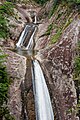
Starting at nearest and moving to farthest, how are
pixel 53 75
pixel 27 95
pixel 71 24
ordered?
pixel 27 95 → pixel 53 75 → pixel 71 24

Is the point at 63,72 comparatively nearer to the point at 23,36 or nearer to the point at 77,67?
the point at 77,67

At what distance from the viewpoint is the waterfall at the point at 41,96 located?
47.4 feet

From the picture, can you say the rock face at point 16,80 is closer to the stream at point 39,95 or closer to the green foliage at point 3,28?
the stream at point 39,95

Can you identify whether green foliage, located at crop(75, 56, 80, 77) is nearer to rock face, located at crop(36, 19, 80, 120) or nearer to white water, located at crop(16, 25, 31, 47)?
rock face, located at crop(36, 19, 80, 120)

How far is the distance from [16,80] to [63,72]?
2.88 metres

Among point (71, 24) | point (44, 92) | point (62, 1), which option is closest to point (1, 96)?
point (44, 92)

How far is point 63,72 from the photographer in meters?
16.0

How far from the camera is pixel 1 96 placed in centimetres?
1386

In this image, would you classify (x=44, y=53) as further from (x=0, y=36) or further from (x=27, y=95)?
(x=0, y=36)

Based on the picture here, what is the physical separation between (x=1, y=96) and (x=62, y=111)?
3.49 meters

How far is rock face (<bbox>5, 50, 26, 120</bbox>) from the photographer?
14.1m

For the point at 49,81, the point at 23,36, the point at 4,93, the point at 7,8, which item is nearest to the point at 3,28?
the point at 23,36

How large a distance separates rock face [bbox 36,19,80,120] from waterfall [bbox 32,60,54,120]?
0.29 m

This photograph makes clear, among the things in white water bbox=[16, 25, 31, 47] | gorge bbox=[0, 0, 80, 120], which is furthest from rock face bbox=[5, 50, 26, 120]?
white water bbox=[16, 25, 31, 47]
